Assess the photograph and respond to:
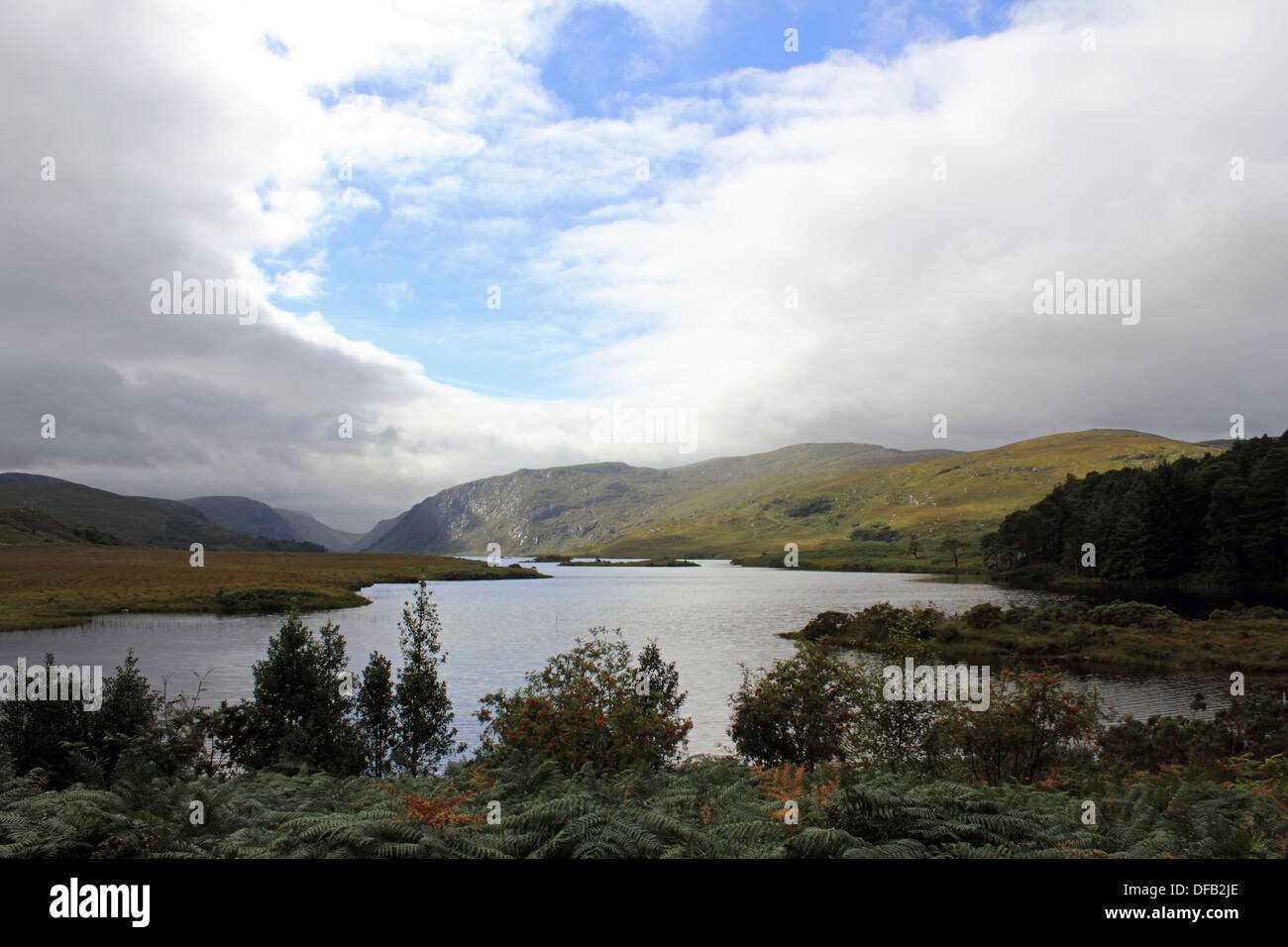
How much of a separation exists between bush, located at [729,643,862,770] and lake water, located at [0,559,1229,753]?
271 inches

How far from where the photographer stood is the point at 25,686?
69.8 feet

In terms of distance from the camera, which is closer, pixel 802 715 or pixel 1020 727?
pixel 1020 727

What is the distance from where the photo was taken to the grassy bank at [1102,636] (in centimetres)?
5438

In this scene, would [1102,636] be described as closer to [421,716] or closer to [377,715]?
[421,716]

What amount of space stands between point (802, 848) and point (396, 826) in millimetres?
5650

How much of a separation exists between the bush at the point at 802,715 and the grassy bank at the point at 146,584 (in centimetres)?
5705

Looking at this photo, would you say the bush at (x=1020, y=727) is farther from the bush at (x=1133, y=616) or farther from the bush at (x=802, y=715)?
the bush at (x=1133, y=616)

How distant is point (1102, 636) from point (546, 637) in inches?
2065

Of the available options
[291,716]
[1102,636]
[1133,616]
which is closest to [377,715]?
[291,716]

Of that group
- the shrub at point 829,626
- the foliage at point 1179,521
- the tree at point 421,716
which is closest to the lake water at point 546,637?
the shrub at point 829,626

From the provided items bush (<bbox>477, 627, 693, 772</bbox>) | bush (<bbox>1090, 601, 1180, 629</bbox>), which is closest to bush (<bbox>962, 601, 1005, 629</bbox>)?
bush (<bbox>1090, 601, 1180, 629</bbox>)

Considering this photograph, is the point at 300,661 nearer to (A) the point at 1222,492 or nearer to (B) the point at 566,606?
(B) the point at 566,606

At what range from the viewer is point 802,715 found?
25.4 m

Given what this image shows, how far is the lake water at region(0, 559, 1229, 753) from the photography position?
151 ft
